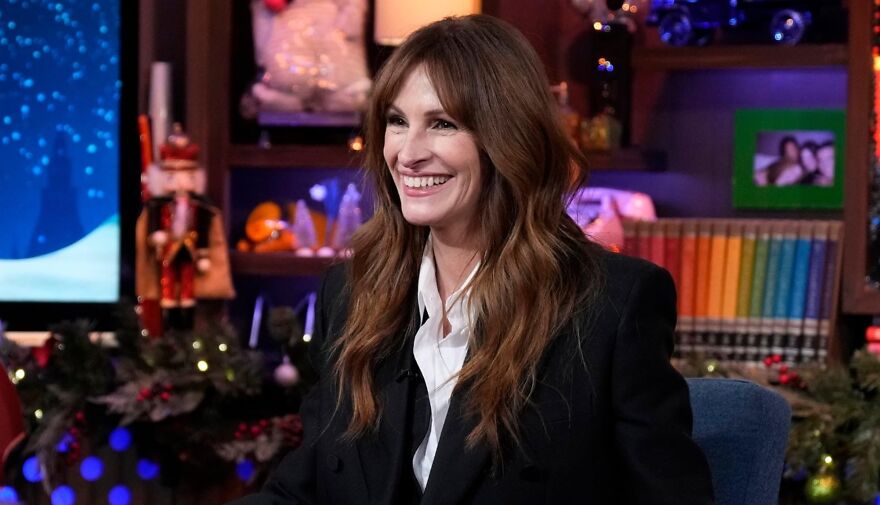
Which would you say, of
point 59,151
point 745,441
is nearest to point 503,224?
point 745,441

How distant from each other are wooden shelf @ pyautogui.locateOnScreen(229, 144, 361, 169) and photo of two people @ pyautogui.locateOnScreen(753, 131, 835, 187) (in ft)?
3.28

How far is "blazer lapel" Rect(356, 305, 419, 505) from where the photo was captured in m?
1.63

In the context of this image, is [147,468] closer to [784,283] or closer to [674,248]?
[674,248]

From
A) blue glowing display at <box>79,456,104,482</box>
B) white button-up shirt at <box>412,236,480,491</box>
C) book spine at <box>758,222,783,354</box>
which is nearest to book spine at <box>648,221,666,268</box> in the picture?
book spine at <box>758,222,783,354</box>

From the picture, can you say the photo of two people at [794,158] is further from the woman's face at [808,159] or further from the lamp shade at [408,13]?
the lamp shade at [408,13]

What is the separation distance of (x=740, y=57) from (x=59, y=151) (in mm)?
1795

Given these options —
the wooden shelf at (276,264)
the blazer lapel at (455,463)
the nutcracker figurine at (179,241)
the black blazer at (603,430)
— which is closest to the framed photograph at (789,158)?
the wooden shelf at (276,264)

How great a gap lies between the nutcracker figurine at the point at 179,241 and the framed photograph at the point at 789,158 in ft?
4.24

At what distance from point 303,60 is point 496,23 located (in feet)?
5.72

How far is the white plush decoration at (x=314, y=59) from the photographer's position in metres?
3.32

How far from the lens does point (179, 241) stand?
10.5ft

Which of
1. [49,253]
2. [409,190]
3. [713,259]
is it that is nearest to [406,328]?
[409,190]

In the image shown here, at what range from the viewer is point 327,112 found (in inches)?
132

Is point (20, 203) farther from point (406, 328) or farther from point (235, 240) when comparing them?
point (406, 328)
